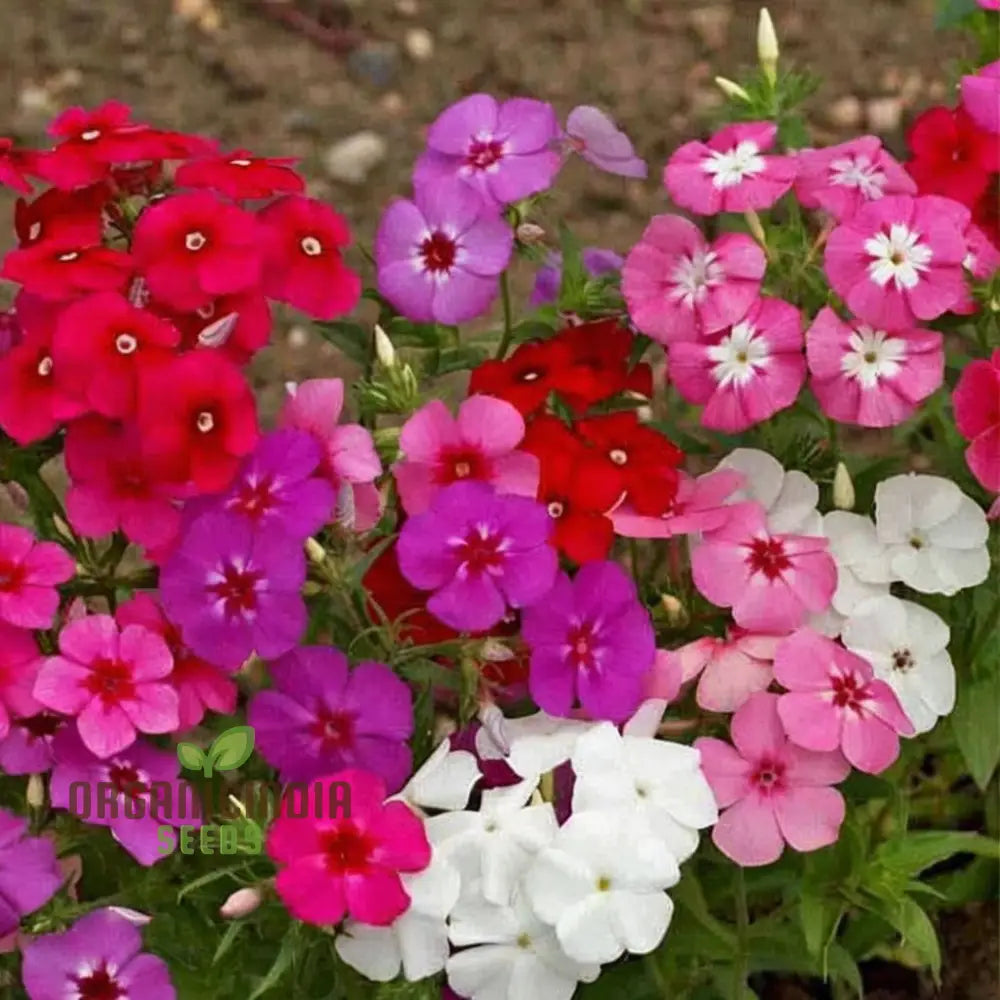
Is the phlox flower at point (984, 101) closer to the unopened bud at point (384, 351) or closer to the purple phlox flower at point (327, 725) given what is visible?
the unopened bud at point (384, 351)

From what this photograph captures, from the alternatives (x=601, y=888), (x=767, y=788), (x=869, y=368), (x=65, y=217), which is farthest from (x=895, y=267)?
(x=65, y=217)

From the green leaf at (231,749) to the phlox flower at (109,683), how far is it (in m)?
0.05

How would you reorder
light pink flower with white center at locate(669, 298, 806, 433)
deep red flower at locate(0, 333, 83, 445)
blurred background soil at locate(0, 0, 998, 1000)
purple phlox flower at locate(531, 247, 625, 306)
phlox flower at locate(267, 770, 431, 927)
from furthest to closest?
blurred background soil at locate(0, 0, 998, 1000) → purple phlox flower at locate(531, 247, 625, 306) → light pink flower with white center at locate(669, 298, 806, 433) → deep red flower at locate(0, 333, 83, 445) → phlox flower at locate(267, 770, 431, 927)

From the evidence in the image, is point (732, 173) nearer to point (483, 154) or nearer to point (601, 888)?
point (483, 154)

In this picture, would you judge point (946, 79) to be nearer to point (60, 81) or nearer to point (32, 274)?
point (60, 81)

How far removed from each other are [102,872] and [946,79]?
1.81 metres

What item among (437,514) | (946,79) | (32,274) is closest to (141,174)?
(32,274)

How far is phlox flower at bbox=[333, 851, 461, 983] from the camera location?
1.10 meters

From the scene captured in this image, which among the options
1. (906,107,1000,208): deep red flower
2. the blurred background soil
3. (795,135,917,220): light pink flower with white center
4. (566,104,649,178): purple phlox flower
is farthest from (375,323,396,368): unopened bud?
the blurred background soil

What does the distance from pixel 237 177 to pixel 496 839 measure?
0.50 metres

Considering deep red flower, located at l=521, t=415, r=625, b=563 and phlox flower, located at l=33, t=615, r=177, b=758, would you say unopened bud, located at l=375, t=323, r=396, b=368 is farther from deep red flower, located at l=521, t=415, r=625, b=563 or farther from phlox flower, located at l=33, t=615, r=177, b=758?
phlox flower, located at l=33, t=615, r=177, b=758

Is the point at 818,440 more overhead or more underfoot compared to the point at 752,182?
more underfoot

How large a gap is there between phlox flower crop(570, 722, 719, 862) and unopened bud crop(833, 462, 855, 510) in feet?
0.83

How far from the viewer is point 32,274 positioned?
3.79ft
